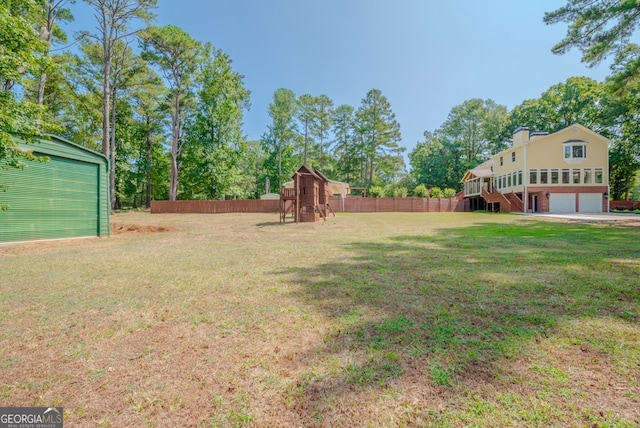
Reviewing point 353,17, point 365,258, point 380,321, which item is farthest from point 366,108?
point 380,321

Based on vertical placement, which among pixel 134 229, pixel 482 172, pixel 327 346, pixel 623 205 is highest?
pixel 482 172

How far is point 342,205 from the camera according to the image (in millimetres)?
30859

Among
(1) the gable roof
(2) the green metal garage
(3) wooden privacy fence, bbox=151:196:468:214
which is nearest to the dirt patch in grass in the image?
(2) the green metal garage

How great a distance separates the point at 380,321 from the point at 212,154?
97.0 feet

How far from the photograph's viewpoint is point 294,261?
6.14 m

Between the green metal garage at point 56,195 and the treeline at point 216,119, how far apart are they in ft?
11.4

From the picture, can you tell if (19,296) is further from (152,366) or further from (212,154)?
(212,154)

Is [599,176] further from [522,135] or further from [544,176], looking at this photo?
[522,135]

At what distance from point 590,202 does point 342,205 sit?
2235 centimetres

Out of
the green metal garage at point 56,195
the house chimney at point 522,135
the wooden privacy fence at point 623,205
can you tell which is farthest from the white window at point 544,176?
the green metal garage at point 56,195

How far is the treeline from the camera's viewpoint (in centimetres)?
2064

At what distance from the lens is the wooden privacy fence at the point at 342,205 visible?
28719mm

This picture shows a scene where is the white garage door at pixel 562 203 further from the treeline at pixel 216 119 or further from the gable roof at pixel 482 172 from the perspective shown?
the treeline at pixel 216 119

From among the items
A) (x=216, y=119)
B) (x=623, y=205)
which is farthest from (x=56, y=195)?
(x=623, y=205)
